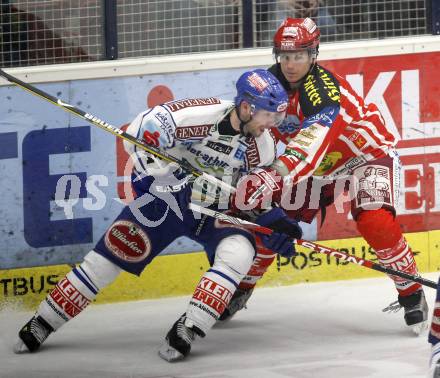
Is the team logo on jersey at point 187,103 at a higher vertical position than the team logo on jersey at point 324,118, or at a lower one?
higher

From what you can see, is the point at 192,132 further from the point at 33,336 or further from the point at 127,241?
the point at 33,336

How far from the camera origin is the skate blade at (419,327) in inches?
224

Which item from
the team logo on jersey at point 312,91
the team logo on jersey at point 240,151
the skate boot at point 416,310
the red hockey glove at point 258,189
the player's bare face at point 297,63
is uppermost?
the player's bare face at point 297,63

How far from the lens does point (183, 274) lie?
6.52m

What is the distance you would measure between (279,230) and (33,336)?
3.53 feet

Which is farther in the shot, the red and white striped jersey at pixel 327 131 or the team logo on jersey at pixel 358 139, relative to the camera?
the team logo on jersey at pixel 358 139

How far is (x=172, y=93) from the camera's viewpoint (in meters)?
6.48

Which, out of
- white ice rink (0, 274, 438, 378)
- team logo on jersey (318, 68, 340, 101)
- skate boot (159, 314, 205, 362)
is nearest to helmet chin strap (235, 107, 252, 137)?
team logo on jersey (318, 68, 340, 101)

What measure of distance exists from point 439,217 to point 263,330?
132cm

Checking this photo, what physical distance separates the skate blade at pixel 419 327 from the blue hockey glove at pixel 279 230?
653 mm

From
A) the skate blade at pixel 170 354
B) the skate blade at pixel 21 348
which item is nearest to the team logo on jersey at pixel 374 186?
the skate blade at pixel 170 354

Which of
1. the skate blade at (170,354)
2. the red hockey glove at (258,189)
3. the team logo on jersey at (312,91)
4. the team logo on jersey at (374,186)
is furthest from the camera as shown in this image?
the team logo on jersey at (374,186)

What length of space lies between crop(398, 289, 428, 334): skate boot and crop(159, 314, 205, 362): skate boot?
38.1 inches

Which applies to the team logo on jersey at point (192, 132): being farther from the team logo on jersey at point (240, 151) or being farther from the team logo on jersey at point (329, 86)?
the team logo on jersey at point (329, 86)
